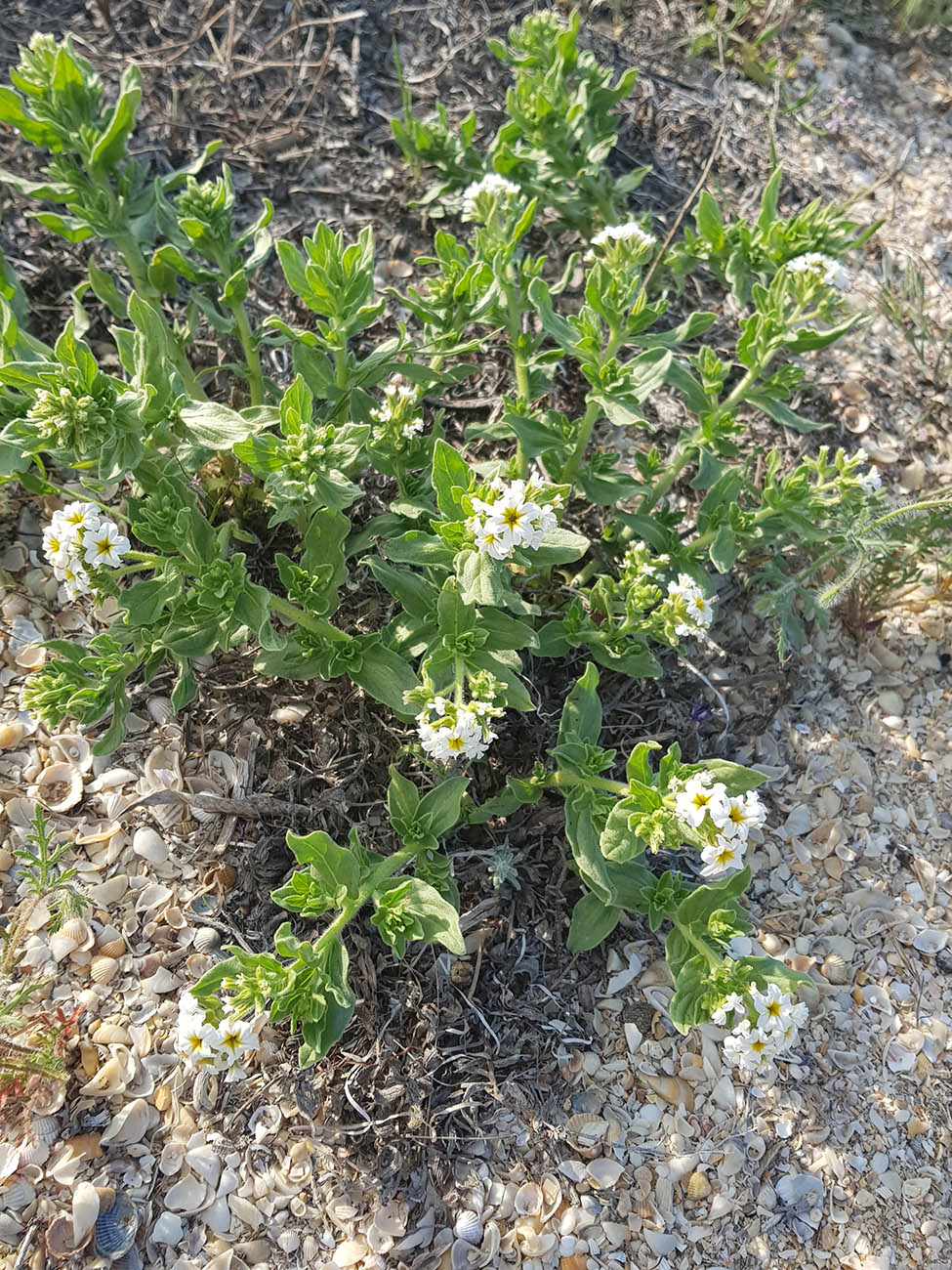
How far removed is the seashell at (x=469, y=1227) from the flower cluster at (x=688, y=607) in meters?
1.87

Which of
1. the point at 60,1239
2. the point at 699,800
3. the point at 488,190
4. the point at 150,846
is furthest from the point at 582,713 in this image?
the point at 60,1239

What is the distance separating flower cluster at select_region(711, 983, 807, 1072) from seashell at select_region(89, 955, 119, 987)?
188cm

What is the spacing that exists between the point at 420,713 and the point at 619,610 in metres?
0.91

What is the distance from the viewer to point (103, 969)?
3.05 m

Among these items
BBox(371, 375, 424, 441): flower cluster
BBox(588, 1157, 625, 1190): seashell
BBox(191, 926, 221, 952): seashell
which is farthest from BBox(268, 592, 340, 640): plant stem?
BBox(588, 1157, 625, 1190): seashell

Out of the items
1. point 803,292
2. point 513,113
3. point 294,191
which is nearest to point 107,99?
point 294,191

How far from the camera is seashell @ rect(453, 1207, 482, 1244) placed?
282cm

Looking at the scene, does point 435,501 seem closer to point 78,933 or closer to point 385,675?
point 385,675

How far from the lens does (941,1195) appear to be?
9.99ft

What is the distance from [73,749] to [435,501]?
1.57m

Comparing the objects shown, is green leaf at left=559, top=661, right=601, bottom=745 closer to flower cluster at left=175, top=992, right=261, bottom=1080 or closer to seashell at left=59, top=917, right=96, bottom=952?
flower cluster at left=175, top=992, right=261, bottom=1080

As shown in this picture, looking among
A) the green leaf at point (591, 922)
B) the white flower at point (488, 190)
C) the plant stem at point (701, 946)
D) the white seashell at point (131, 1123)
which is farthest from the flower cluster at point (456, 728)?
the white flower at point (488, 190)

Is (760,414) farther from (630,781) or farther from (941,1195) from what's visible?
(941,1195)

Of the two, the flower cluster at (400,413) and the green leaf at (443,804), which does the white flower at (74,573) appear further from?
the green leaf at (443,804)
